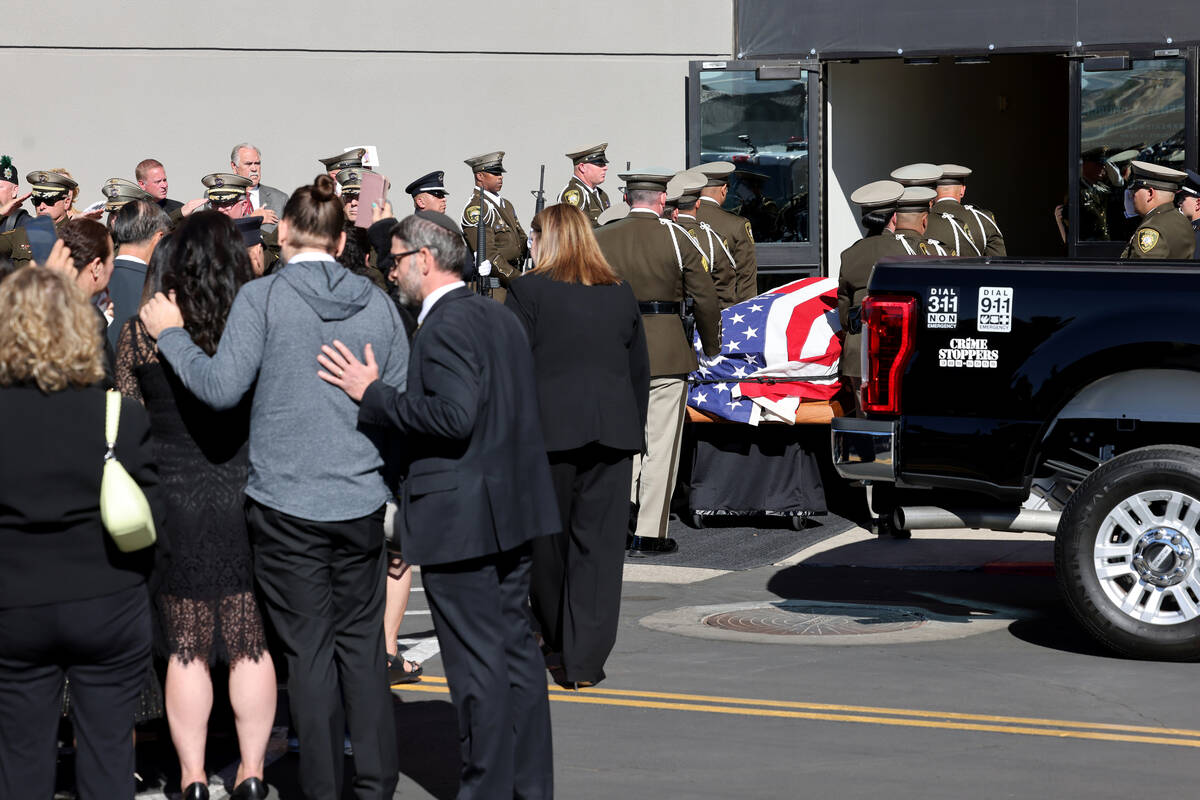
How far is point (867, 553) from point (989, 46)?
20.0 feet

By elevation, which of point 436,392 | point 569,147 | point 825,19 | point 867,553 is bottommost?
point 867,553

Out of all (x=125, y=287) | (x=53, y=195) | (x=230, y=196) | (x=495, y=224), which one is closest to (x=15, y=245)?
(x=53, y=195)

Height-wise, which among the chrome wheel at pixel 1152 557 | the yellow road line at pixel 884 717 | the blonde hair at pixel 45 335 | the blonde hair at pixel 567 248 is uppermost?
the blonde hair at pixel 567 248

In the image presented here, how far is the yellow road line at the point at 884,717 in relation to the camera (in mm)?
6703

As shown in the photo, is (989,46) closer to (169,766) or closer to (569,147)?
(569,147)

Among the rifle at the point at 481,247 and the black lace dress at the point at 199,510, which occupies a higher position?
the rifle at the point at 481,247

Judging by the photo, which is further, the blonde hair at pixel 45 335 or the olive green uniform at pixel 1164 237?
the olive green uniform at pixel 1164 237

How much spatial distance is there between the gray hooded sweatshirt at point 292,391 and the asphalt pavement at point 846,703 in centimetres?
118

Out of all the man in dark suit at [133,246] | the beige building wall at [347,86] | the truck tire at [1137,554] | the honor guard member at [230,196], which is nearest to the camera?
the man in dark suit at [133,246]

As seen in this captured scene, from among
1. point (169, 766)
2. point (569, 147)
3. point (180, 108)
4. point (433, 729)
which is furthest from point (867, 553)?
point (180, 108)

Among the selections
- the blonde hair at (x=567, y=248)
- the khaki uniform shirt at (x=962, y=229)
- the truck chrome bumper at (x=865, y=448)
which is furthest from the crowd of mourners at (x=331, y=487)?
the khaki uniform shirt at (x=962, y=229)

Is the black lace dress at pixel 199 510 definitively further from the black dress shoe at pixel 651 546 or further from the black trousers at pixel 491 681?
the black dress shoe at pixel 651 546

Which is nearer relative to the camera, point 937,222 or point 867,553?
point 867,553

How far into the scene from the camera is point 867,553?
11039 millimetres
